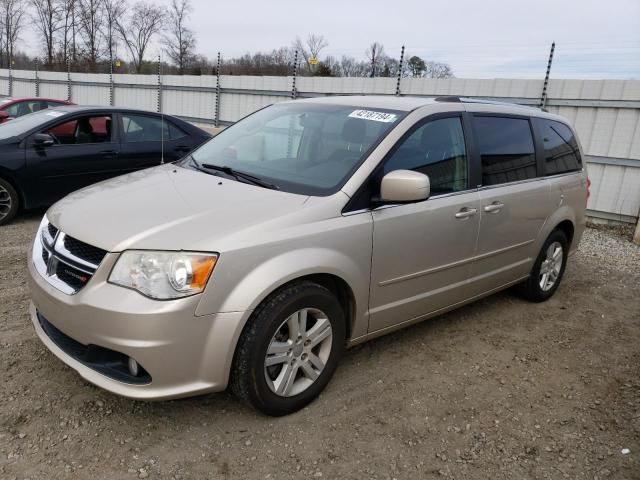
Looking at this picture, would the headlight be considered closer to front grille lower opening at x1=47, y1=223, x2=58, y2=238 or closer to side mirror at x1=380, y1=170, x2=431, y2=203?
front grille lower opening at x1=47, y1=223, x2=58, y2=238

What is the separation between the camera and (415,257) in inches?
130

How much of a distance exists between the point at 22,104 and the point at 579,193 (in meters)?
10.6

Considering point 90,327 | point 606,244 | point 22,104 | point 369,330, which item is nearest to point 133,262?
point 90,327

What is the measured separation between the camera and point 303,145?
3449 millimetres

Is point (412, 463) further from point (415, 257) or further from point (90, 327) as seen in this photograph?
point (90, 327)

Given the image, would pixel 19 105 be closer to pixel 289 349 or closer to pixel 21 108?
pixel 21 108

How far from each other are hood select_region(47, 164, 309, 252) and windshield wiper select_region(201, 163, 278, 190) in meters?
0.07

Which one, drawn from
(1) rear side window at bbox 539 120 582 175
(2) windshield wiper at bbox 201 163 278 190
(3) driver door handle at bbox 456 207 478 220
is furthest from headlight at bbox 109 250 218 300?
(1) rear side window at bbox 539 120 582 175

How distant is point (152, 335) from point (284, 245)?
2.47ft

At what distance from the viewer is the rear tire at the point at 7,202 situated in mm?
6102

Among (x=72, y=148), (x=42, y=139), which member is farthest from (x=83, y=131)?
(x=42, y=139)

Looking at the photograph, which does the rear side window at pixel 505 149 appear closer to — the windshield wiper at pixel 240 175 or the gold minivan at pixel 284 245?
the gold minivan at pixel 284 245

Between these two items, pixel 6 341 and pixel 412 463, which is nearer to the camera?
pixel 412 463

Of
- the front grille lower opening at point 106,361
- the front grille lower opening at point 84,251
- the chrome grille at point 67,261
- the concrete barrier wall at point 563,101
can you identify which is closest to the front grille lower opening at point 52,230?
the chrome grille at point 67,261
